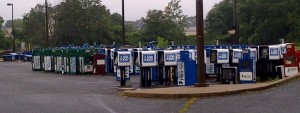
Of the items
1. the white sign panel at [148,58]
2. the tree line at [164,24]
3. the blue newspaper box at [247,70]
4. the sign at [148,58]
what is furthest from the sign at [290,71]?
the tree line at [164,24]

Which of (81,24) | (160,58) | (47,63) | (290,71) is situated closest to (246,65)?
(290,71)

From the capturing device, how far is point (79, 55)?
109 feet

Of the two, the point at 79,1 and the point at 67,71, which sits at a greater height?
the point at 79,1

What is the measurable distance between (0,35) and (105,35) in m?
18.2

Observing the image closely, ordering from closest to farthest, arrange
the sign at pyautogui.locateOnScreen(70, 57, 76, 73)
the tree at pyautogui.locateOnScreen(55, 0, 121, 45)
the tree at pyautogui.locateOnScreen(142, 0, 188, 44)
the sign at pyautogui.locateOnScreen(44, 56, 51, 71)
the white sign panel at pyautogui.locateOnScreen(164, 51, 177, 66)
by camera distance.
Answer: the white sign panel at pyautogui.locateOnScreen(164, 51, 177, 66), the sign at pyautogui.locateOnScreen(70, 57, 76, 73), the sign at pyautogui.locateOnScreen(44, 56, 51, 71), the tree at pyautogui.locateOnScreen(142, 0, 188, 44), the tree at pyautogui.locateOnScreen(55, 0, 121, 45)

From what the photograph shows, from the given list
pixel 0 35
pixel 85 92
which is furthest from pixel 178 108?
pixel 0 35

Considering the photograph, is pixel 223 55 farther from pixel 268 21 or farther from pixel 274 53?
pixel 268 21

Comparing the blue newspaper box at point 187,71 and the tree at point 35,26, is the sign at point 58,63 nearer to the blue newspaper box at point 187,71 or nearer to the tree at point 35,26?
the blue newspaper box at point 187,71

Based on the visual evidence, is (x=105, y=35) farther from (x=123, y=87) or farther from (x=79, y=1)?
(x=123, y=87)

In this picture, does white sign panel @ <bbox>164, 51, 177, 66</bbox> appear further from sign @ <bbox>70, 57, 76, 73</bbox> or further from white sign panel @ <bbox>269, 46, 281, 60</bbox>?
sign @ <bbox>70, 57, 76, 73</bbox>

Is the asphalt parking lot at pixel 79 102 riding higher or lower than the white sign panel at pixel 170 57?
lower

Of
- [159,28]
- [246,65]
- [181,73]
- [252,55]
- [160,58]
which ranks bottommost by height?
[181,73]

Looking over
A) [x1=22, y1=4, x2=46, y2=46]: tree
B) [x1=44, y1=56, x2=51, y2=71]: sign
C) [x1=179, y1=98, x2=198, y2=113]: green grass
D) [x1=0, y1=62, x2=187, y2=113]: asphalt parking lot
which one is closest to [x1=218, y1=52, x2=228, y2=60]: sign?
[x1=0, y1=62, x2=187, y2=113]: asphalt parking lot

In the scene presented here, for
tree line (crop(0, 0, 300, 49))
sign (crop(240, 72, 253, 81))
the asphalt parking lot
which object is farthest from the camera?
tree line (crop(0, 0, 300, 49))
